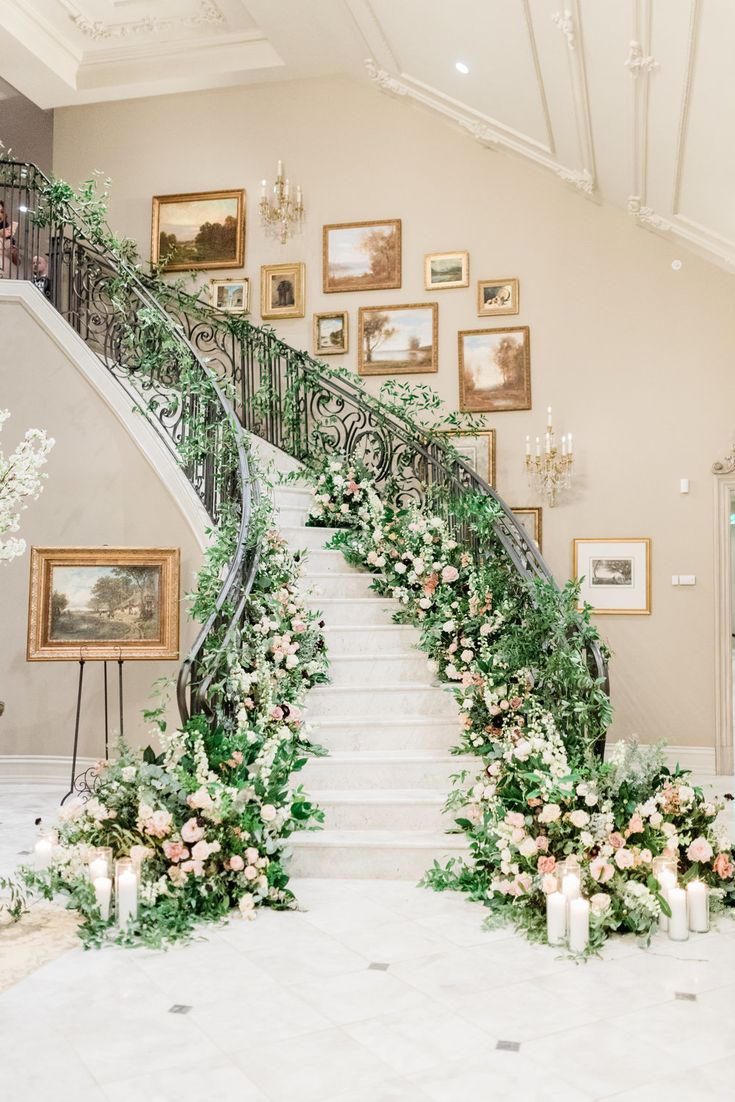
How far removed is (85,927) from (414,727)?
230 cm

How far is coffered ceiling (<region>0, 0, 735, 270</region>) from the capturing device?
591 centimetres

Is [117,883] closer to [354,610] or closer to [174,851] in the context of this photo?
[174,851]

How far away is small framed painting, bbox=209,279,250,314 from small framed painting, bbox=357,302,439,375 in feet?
4.06

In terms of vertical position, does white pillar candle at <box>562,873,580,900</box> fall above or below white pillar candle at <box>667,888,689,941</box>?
above

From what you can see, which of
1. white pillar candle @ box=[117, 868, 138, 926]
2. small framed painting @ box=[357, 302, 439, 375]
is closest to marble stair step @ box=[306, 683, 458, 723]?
white pillar candle @ box=[117, 868, 138, 926]

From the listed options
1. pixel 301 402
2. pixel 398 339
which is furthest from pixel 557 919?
pixel 398 339

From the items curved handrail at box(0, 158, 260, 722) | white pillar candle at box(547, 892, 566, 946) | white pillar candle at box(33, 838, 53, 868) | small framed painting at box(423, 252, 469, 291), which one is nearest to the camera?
white pillar candle at box(547, 892, 566, 946)

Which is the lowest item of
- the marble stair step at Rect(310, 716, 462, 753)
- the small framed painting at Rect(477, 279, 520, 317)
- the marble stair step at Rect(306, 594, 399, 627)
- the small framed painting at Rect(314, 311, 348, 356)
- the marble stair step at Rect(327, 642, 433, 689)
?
the marble stair step at Rect(310, 716, 462, 753)

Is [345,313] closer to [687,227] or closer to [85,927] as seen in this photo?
[687,227]

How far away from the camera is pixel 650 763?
457cm

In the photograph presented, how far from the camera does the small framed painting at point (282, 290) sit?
29.8ft

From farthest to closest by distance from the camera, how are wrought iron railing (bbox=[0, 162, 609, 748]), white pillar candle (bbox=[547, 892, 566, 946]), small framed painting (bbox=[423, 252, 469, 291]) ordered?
1. small framed painting (bbox=[423, 252, 469, 291])
2. wrought iron railing (bbox=[0, 162, 609, 748])
3. white pillar candle (bbox=[547, 892, 566, 946])

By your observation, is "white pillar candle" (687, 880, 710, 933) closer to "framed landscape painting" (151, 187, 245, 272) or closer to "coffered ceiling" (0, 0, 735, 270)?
"coffered ceiling" (0, 0, 735, 270)

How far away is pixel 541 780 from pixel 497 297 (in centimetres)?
556
